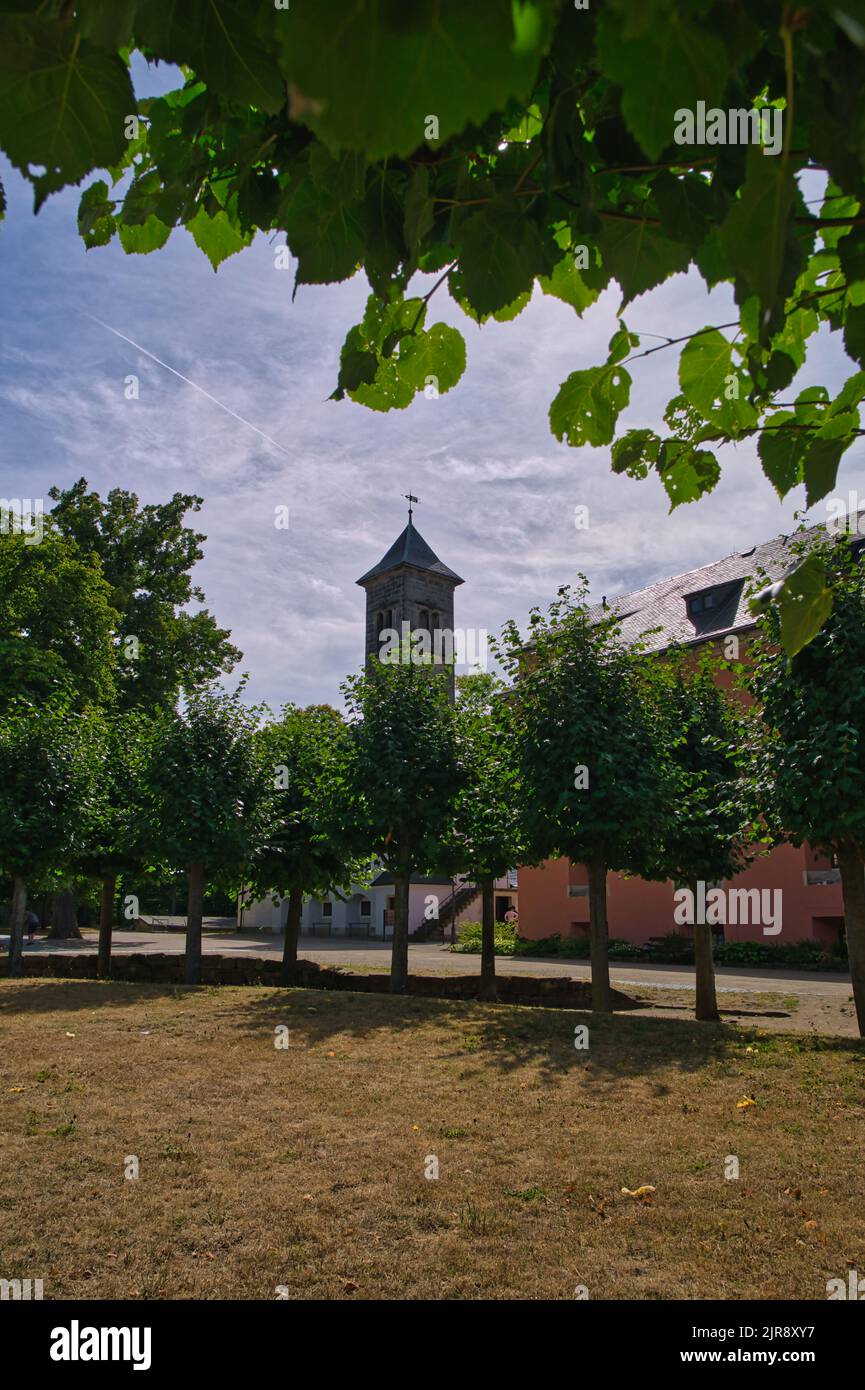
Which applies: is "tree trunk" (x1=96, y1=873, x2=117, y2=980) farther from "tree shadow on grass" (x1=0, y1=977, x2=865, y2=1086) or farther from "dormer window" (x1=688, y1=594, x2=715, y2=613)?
"dormer window" (x1=688, y1=594, x2=715, y2=613)

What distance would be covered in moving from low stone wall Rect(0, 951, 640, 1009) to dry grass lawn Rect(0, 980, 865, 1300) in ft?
20.8

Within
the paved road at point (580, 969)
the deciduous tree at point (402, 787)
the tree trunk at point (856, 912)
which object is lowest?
the paved road at point (580, 969)

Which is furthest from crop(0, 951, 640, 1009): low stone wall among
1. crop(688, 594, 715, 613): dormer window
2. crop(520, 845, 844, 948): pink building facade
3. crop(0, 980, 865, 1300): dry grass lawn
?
crop(688, 594, 715, 613): dormer window

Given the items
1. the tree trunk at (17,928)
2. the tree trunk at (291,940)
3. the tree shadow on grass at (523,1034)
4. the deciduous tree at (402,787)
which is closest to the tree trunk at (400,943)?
the deciduous tree at (402,787)

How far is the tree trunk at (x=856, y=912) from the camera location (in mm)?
10180

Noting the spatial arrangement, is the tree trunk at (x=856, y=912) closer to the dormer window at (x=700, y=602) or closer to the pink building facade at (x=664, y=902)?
the pink building facade at (x=664, y=902)

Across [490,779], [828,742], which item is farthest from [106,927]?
[828,742]

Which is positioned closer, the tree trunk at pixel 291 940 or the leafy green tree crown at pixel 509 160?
the leafy green tree crown at pixel 509 160

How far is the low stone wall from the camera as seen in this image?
16.2 metres

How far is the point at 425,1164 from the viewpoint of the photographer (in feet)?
17.7

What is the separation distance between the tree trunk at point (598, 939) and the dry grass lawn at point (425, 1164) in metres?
2.43

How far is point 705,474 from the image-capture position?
270cm

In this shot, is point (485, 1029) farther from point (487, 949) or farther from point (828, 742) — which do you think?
point (487, 949)
